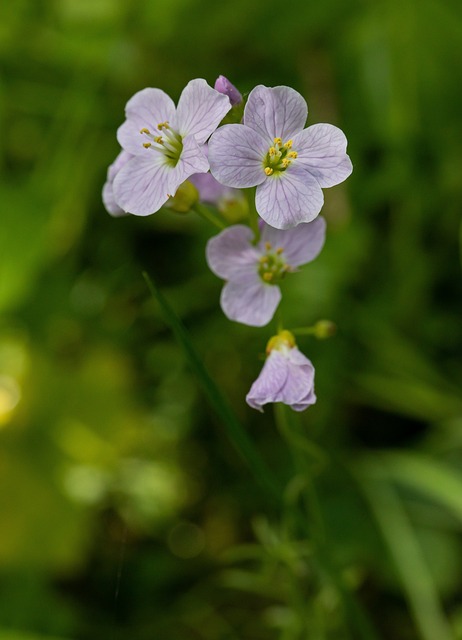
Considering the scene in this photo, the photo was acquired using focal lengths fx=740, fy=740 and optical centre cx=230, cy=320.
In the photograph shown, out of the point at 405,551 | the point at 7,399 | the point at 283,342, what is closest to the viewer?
the point at 283,342

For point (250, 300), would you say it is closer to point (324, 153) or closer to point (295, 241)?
point (295, 241)

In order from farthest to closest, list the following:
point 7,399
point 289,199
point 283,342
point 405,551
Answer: point 7,399, point 405,551, point 283,342, point 289,199

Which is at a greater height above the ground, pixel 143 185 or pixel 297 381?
pixel 143 185

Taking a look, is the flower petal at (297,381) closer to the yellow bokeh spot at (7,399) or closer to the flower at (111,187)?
the flower at (111,187)

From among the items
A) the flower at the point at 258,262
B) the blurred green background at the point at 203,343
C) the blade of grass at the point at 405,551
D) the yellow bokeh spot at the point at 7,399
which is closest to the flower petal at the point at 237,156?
the flower at the point at 258,262

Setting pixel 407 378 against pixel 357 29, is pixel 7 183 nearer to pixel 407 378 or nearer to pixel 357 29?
pixel 357 29

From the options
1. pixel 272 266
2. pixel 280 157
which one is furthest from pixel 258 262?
pixel 280 157

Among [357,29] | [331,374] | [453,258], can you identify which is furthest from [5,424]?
[357,29]
